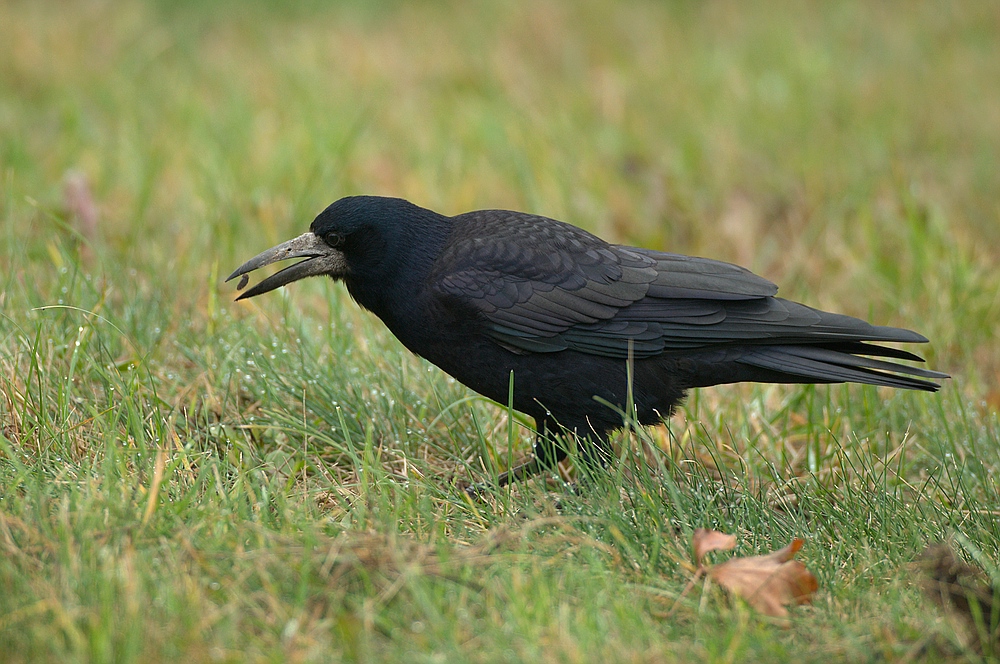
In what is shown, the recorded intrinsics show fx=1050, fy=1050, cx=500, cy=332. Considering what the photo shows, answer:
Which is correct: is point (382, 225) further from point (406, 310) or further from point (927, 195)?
point (927, 195)

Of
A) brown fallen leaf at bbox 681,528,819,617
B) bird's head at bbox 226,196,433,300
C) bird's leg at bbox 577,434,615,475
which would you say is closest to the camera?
brown fallen leaf at bbox 681,528,819,617

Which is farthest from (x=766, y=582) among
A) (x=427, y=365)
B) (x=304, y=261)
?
(x=304, y=261)

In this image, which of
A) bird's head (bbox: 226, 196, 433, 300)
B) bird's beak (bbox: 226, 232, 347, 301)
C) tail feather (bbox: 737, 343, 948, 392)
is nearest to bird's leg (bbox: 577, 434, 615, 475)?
tail feather (bbox: 737, 343, 948, 392)

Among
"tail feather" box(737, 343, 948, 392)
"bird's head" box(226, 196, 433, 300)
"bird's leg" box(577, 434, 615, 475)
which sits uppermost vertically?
"bird's head" box(226, 196, 433, 300)

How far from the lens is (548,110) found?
699 cm

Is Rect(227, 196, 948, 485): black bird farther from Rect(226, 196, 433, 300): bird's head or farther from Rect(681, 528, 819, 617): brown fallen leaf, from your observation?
Rect(681, 528, 819, 617): brown fallen leaf

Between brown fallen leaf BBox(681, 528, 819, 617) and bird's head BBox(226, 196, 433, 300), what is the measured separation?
1.59 m

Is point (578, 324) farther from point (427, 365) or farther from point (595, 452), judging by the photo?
point (427, 365)

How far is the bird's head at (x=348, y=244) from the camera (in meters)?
3.60

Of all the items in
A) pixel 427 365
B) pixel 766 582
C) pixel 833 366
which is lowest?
pixel 766 582

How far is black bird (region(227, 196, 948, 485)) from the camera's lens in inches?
136

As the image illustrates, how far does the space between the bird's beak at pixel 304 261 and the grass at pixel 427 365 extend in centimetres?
28

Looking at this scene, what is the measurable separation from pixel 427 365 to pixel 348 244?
63cm

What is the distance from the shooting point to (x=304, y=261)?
370 centimetres
